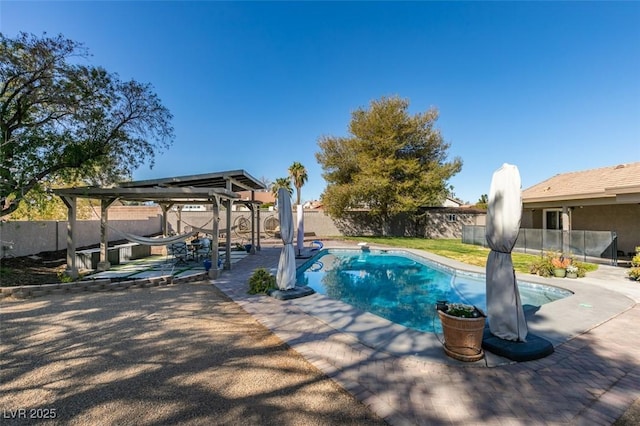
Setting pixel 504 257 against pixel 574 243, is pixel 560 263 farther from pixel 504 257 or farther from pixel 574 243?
pixel 504 257

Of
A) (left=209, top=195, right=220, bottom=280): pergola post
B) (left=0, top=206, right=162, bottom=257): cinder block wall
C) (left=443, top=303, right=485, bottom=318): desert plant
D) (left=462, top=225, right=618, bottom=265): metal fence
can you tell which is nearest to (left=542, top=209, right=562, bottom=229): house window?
(left=462, top=225, right=618, bottom=265): metal fence

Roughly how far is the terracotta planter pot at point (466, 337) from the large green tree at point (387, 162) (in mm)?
17643

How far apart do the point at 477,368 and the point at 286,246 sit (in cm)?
416

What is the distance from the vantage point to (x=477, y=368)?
3.31m

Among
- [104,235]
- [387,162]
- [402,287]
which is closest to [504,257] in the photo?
[402,287]

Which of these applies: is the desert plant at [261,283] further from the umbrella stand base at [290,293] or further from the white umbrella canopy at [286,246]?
the white umbrella canopy at [286,246]

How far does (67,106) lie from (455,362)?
11.1 m

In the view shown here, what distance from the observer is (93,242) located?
41.0ft

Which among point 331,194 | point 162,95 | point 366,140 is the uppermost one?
point 366,140

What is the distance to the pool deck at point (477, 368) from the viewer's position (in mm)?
2566

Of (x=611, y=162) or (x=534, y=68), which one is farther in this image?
(x=611, y=162)

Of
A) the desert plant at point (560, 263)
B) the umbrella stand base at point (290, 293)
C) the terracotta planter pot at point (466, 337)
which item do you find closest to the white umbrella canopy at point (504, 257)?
the terracotta planter pot at point (466, 337)

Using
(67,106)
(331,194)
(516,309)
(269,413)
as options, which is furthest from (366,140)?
(269,413)

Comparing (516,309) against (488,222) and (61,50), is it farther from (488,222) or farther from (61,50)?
(61,50)
